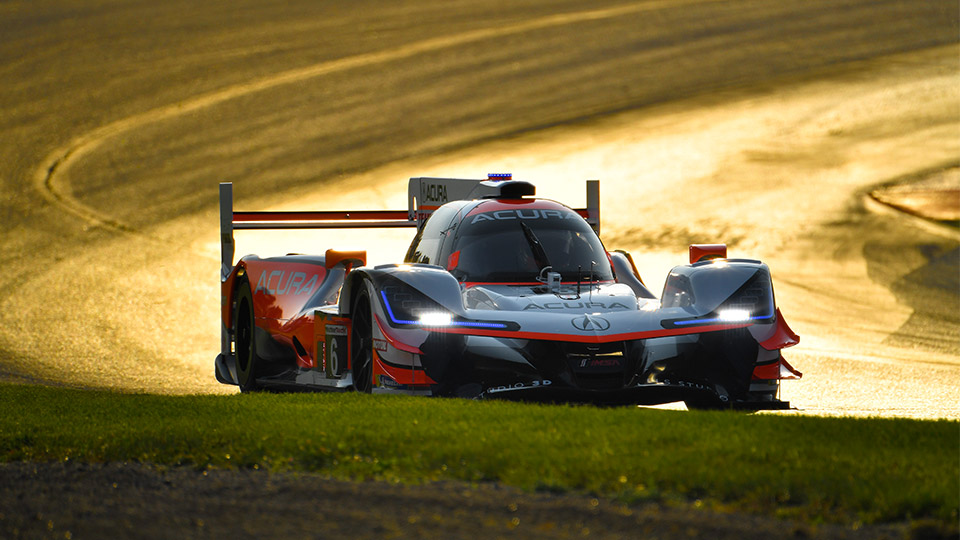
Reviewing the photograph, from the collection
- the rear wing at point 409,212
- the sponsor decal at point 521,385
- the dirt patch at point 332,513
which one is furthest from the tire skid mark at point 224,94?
the dirt patch at point 332,513

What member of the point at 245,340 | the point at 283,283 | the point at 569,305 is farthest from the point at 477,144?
the point at 569,305

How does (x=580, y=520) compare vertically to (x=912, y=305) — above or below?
above

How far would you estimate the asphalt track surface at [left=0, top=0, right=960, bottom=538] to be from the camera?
708 inches

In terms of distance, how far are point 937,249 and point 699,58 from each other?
1710 cm

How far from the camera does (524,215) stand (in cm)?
1040

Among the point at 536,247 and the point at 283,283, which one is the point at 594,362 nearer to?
the point at 536,247

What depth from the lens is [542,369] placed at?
8609 mm

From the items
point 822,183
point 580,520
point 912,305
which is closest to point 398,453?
point 580,520

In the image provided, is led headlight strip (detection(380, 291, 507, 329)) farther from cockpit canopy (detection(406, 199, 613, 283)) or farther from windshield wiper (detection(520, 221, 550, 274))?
windshield wiper (detection(520, 221, 550, 274))

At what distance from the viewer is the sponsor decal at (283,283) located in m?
11.0

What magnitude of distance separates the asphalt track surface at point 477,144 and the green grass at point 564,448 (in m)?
0.83

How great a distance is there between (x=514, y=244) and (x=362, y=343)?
1.50 metres

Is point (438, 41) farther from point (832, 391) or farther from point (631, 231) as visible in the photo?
point (832, 391)

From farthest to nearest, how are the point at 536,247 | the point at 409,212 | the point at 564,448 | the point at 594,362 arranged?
1. the point at 409,212
2. the point at 536,247
3. the point at 594,362
4. the point at 564,448
